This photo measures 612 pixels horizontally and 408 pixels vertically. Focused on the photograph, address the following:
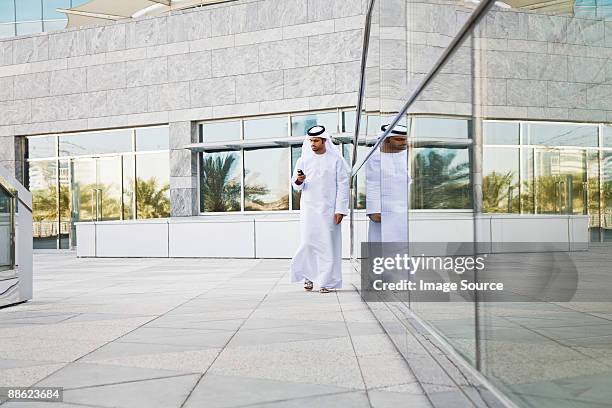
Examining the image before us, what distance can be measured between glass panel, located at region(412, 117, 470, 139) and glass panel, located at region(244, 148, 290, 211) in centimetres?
1433

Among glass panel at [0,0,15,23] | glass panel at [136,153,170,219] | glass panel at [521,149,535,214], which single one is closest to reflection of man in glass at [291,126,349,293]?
glass panel at [521,149,535,214]

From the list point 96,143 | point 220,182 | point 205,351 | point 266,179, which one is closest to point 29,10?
point 96,143

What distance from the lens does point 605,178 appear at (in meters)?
1.04

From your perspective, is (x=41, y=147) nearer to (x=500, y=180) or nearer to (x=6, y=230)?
(x=6, y=230)

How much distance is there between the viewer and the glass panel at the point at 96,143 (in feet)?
64.7

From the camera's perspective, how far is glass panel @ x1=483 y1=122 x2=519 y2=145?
148cm

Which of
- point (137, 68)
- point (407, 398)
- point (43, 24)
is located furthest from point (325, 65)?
point (407, 398)

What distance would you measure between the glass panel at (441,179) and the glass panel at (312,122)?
1380 centimetres

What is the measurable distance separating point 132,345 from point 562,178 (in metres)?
3.68

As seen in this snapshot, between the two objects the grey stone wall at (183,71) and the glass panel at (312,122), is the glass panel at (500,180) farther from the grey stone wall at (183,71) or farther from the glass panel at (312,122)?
the glass panel at (312,122)

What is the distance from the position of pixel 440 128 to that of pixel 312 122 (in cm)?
1484

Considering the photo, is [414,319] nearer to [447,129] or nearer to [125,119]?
[447,129]

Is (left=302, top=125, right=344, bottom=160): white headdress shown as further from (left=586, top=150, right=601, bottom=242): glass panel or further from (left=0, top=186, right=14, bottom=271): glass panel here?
(left=586, top=150, right=601, bottom=242): glass panel

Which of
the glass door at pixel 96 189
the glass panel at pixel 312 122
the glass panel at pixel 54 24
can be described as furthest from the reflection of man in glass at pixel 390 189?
the glass panel at pixel 54 24
